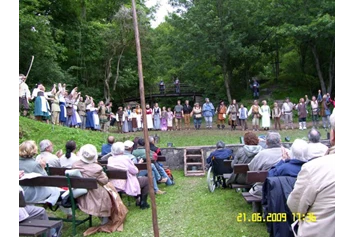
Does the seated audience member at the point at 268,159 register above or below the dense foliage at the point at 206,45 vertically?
below

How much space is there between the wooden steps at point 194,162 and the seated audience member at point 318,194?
Result: 622cm

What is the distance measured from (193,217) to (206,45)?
816 inches

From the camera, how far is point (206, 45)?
24.6 meters

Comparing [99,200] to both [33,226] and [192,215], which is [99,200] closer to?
[33,226]

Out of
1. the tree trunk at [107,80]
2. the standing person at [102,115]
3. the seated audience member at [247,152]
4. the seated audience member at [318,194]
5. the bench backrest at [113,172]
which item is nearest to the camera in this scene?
the seated audience member at [318,194]

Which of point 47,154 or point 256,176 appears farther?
point 47,154

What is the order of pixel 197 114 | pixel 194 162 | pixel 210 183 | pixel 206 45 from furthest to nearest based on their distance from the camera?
pixel 206 45 → pixel 197 114 → pixel 194 162 → pixel 210 183

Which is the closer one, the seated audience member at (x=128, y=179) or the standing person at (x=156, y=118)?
the seated audience member at (x=128, y=179)

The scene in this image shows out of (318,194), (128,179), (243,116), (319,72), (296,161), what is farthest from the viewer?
(319,72)

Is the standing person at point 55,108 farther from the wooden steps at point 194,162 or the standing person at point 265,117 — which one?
the standing person at point 265,117

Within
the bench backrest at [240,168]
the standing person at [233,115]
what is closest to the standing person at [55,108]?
the standing person at [233,115]

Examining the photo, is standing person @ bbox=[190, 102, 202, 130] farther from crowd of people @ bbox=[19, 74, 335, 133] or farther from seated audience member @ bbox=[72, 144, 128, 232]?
seated audience member @ bbox=[72, 144, 128, 232]

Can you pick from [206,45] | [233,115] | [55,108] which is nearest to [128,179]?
[55,108]
